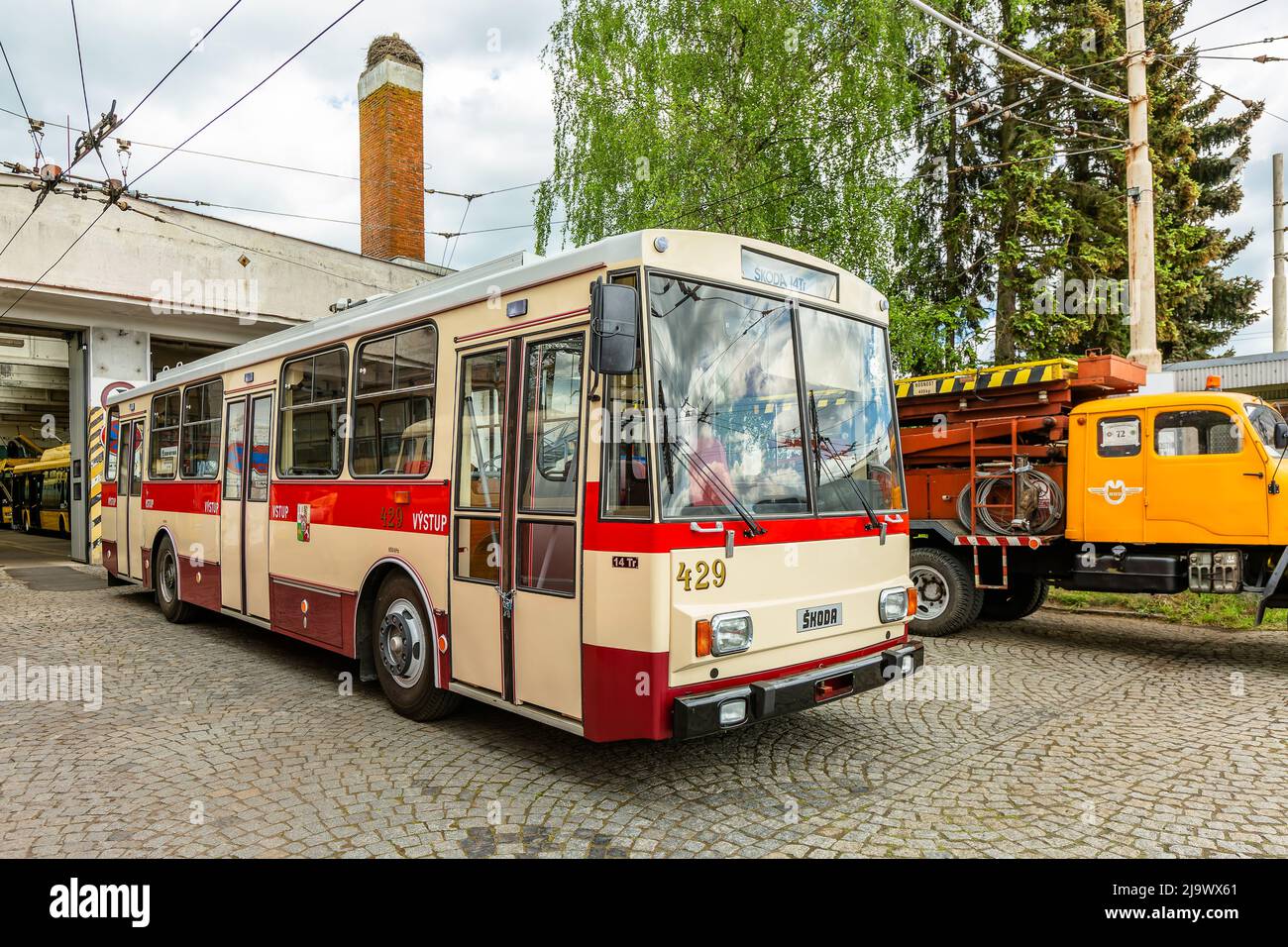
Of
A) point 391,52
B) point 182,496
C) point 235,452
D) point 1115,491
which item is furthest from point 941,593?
point 391,52

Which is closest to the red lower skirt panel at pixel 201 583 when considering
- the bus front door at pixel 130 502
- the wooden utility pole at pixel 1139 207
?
the bus front door at pixel 130 502

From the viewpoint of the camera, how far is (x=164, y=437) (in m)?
10.3

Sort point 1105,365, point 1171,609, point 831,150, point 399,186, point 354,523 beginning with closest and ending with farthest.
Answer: point 354,523
point 1105,365
point 1171,609
point 831,150
point 399,186

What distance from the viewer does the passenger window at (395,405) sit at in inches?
230

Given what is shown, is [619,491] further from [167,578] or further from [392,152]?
[392,152]

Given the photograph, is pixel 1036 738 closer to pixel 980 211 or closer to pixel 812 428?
pixel 812 428

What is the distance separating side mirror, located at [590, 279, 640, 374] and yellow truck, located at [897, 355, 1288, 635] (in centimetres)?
606

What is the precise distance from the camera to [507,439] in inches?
198

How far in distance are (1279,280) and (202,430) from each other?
2389cm

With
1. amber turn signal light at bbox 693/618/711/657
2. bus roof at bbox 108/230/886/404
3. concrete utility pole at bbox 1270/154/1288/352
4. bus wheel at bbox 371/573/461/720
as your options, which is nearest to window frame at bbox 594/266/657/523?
bus roof at bbox 108/230/886/404

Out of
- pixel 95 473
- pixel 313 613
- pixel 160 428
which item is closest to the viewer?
pixel 313 613

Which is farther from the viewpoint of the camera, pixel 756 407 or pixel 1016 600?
pixel 1016 600

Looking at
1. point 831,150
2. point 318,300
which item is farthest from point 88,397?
point 831,150
